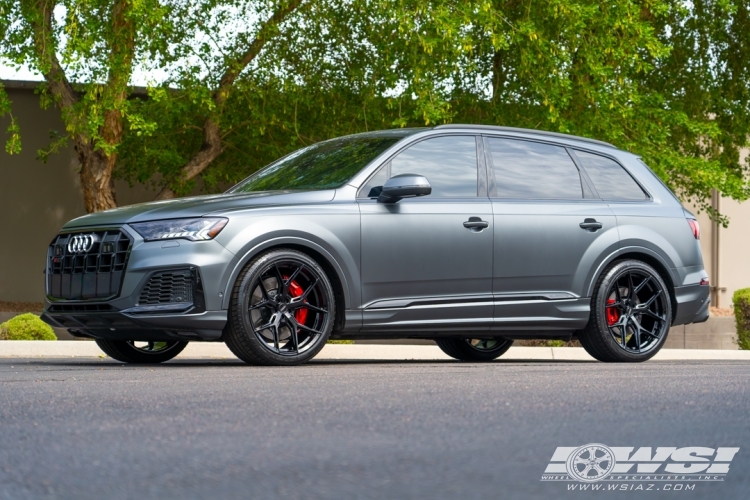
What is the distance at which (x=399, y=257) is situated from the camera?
28.3 ft

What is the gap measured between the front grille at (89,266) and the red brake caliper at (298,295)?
1.14m

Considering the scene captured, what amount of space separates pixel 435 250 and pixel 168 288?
2.05 metres

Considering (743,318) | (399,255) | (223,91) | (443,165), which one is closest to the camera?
(399,255)

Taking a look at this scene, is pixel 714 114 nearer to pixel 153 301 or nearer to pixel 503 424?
pixel 153 301

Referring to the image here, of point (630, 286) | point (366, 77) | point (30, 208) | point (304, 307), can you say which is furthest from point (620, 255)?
point (30, 208)

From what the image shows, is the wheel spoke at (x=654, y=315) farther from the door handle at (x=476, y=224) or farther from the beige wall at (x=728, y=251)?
the beige wall at (x=728, y=251)

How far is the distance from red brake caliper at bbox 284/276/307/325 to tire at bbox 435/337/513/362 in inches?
106

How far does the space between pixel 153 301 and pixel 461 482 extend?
4.58 m

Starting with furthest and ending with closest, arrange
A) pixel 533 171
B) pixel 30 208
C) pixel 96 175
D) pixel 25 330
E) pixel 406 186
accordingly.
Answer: pixel 30 208
pixel 96 175
pixel 25 330
pixel 533 171
pixel 406 186

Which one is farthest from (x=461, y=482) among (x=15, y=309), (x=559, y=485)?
(x=15, y=309)

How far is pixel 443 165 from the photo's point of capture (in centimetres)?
Answer: 913

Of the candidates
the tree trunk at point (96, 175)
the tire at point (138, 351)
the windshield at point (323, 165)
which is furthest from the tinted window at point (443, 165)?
the tree trunk at point (96, 175)

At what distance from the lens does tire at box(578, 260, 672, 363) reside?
9.55 meters

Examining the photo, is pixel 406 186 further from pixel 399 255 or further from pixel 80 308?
pixel 80 308
